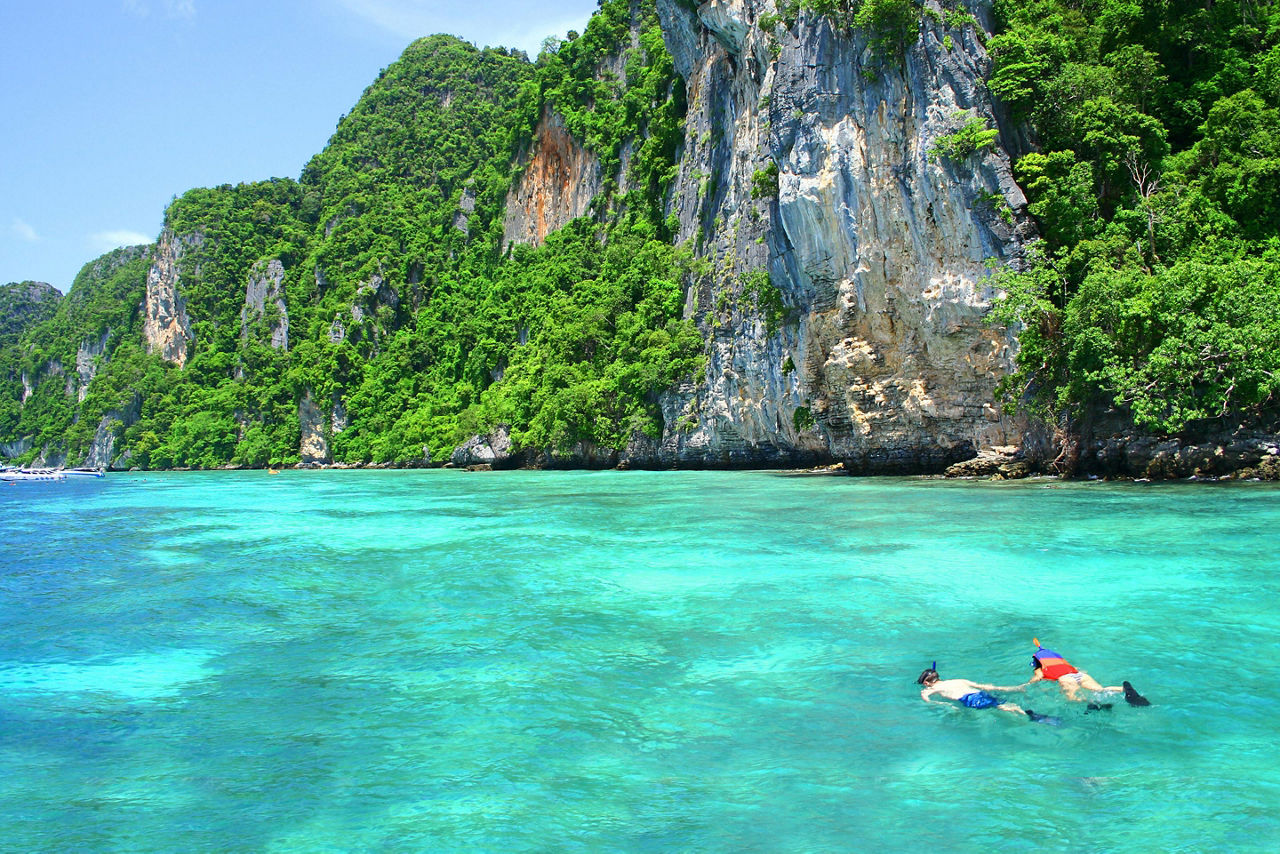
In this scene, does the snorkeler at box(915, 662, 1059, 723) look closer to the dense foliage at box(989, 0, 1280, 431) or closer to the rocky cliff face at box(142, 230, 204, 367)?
the dense foliage at box(989, 0, 1280, 431)

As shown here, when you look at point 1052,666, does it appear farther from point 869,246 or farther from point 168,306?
point 168,306

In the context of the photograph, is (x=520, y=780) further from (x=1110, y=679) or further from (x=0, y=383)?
(x=0, y=383)

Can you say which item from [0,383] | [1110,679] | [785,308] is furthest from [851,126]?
[0,383]

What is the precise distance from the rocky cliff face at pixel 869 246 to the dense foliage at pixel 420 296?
8062mm

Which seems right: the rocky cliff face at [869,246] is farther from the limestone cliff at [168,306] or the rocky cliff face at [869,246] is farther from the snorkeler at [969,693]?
the limestone cliff at [168,306]

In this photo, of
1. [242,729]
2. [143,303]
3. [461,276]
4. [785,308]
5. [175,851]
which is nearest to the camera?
[175,851]

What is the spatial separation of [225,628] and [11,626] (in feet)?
9.88

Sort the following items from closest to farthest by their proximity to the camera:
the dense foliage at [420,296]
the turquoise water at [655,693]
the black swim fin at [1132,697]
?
the turquoise water at [655,693]
the black swim fin at [1132,697]
the dense foliage at [420,296]

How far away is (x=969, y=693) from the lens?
6555 millimetres

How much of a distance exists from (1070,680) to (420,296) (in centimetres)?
7019

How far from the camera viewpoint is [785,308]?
101 ft

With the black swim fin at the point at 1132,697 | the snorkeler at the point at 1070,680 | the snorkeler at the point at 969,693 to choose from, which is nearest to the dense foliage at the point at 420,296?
the snorkeler at the point at 969,693

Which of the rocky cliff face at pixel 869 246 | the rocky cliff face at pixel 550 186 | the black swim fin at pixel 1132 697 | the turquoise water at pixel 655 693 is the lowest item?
the turquoise water at pixel 655 693

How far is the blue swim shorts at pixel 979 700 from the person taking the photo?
21.1 feet
